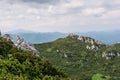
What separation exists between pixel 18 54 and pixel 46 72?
5394mm

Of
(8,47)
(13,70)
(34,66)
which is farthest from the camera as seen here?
(8,47)

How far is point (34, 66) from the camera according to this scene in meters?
51.7

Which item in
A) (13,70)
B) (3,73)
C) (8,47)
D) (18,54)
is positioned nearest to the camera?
(3,73)

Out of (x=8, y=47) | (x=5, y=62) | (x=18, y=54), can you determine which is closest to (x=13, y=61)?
(x=5, y=62)

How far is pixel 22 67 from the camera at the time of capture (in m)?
49.1

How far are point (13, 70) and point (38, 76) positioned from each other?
3.61 m

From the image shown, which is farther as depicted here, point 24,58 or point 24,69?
point 24,58

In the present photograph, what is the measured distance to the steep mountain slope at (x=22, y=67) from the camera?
1778 inches

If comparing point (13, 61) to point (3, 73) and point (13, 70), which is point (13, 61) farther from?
point (3, 73)

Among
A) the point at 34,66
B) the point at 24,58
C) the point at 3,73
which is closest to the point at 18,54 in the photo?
the point at 24,58

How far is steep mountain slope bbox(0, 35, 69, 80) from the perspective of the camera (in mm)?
45156

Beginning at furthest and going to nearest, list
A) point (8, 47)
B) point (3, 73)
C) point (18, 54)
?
point (8, 47) < point (18, 54) < point (3, 73)

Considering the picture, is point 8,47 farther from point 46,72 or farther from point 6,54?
point 46,72

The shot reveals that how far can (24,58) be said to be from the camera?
180ft
